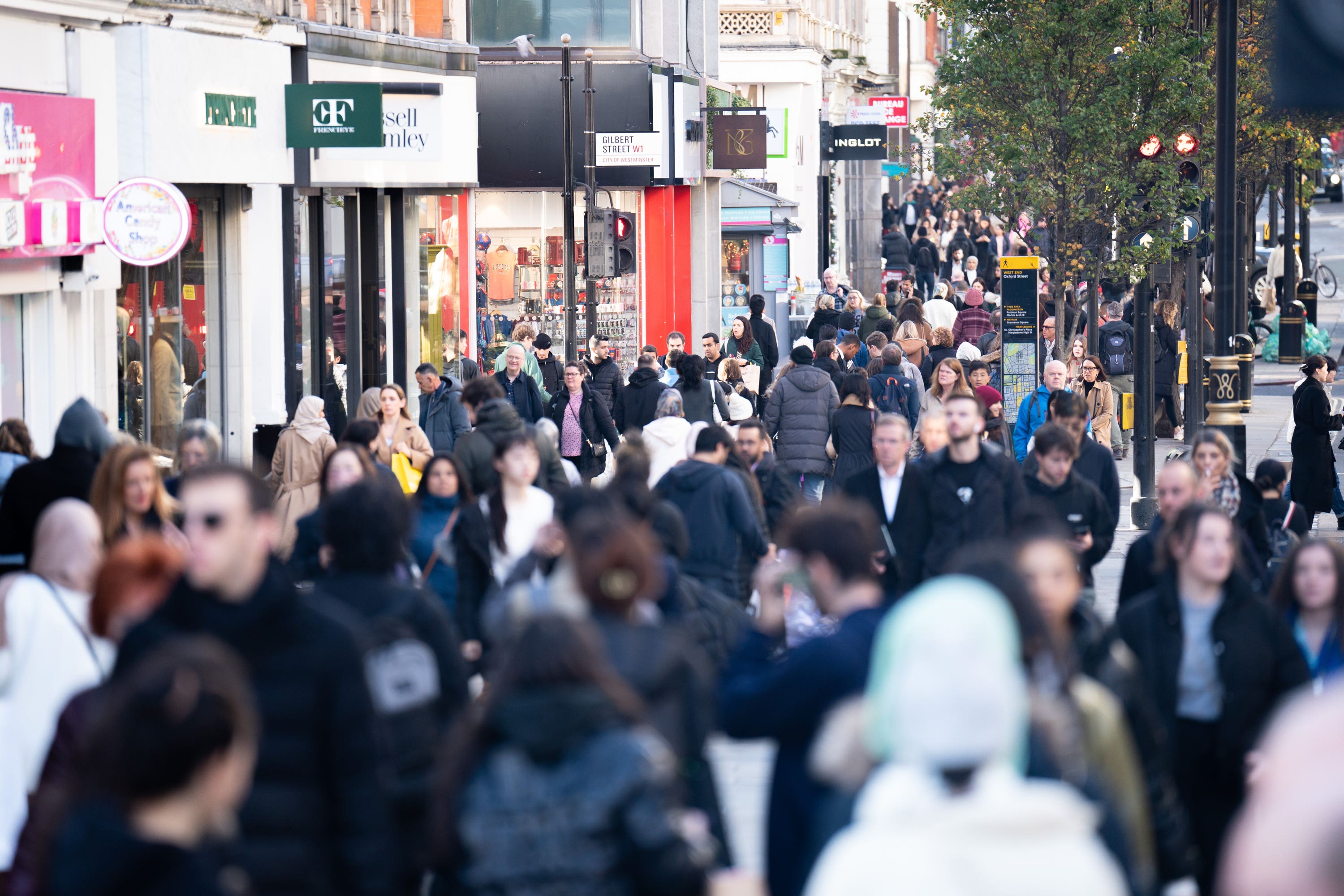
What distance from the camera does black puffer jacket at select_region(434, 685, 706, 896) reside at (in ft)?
12.1

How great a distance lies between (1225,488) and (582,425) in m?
8.96

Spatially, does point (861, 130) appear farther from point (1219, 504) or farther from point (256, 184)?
point (1219, 504)

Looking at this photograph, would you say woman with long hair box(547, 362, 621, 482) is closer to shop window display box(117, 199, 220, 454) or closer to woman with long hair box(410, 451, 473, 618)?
shop window display box(117, 199, 220, 454)

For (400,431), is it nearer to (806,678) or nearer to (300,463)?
(300,463)

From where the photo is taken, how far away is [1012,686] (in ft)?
10.2

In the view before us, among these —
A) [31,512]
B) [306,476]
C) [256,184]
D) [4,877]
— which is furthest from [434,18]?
[4,877]

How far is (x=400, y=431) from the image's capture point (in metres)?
12.8

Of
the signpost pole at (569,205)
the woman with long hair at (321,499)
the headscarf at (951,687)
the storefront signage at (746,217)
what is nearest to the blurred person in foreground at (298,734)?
the headscarf at (951,687)

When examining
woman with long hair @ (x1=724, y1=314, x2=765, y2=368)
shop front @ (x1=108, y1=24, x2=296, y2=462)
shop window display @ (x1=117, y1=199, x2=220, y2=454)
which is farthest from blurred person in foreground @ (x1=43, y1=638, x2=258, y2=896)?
woman with long hair @ (x1=724, y1=314, x2=765, y2=368)

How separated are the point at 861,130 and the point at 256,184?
22.5m

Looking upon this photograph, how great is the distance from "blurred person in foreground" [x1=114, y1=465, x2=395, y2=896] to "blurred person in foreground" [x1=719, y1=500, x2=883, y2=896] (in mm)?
952

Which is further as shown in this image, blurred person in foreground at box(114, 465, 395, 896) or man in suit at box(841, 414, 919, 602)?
man in suit at box(841, 414, 919, 602)

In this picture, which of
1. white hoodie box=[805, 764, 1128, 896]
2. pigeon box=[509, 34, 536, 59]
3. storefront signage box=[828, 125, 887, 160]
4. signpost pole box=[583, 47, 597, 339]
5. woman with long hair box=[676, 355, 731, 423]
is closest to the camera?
white hoodie box=[805, 764, 1128, 896]

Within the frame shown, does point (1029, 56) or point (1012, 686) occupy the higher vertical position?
point (1029, 56)
